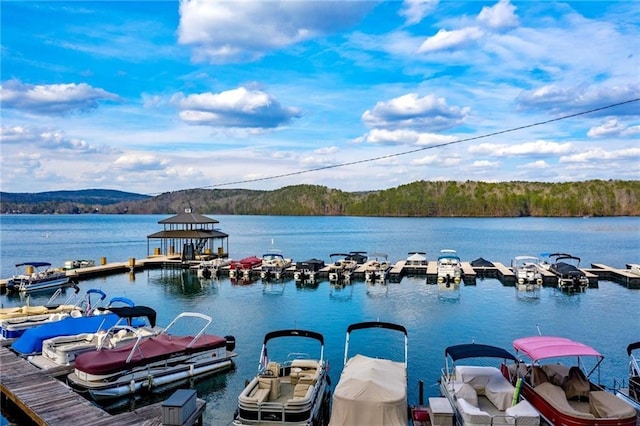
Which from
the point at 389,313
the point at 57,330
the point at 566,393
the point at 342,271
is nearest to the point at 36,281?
the point at 57,330

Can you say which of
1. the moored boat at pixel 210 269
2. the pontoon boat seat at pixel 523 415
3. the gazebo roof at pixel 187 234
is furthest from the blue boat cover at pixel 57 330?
the gazebo roof at pixel 187 234

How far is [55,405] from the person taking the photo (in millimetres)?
15172

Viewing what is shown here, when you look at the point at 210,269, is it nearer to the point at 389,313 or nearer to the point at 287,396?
the point at 389,313

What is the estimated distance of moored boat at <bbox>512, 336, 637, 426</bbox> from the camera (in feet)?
40.9

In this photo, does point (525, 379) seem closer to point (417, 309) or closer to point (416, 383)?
point (416, 383)

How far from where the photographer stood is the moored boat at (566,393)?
40.9 feet

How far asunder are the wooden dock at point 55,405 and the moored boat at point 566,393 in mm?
9946

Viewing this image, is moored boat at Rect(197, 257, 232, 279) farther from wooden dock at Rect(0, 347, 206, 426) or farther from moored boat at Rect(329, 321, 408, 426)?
moored boat at Rect(329, 321, 408, 426)

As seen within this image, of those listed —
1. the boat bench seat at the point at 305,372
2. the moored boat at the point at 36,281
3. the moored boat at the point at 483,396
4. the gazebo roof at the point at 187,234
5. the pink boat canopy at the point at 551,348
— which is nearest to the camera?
the moored boat at the point at 483,396

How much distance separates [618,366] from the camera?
21656 millimetres

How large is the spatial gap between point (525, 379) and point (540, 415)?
1906mm

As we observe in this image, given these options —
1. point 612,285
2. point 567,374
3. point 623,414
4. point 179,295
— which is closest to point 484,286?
point 612,285

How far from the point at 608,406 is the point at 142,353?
50.9ft

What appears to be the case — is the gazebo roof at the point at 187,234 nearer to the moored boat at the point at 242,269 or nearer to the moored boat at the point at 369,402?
the moored boat at the point at 242,269
